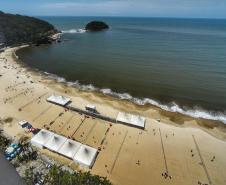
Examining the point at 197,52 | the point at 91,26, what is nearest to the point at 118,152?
the point at 197,52

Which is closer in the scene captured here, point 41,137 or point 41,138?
point 41,138

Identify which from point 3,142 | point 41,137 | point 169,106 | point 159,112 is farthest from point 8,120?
point 169,106

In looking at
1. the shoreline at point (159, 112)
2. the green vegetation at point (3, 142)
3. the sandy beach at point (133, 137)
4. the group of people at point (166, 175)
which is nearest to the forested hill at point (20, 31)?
the shoreline at point (159, 112)

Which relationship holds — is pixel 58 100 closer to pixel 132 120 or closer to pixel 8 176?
pixel 132 120

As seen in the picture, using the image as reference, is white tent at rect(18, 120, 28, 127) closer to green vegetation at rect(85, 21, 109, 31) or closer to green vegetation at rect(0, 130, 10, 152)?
green vegetation at rect(0, 130, 10, 152)

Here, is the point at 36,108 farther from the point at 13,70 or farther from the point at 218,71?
the point at 218,71

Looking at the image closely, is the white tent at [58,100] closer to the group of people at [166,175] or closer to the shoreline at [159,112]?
the shoreline at [159,112]

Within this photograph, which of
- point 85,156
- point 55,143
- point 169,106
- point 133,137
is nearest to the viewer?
point 85,156
